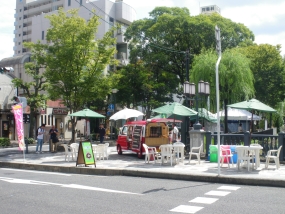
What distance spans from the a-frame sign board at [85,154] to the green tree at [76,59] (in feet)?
27.4

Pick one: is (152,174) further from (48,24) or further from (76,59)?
(48,24)

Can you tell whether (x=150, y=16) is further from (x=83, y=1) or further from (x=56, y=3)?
(x=56, y=3)

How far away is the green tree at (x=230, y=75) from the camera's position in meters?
25.8

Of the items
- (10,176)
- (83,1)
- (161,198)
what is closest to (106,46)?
(10,176)

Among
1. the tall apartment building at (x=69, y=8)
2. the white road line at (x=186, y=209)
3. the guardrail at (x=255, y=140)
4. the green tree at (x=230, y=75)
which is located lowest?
the white road line at (x=186, y=209)

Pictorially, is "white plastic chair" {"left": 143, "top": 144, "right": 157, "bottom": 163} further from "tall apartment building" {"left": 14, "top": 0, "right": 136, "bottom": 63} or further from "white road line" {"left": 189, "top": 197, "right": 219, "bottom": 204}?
"tall apartment building" {"left": 14, "top": 0, "right": 136, "bottom": 63}

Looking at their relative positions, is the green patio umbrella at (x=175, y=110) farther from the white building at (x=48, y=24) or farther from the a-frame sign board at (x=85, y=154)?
the white building at (x=48, y=24)

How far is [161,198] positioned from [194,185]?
2314 millimetres

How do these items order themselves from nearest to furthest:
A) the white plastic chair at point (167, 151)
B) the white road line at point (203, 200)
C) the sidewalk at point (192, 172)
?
the white road line at point (203, 200) < the sidewalk at point (192, 172) < the white plastic chair at point (167, 151)

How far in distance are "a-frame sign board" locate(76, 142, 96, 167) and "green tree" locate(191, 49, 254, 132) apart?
44.0 feet

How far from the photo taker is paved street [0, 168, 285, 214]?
25.8 ft

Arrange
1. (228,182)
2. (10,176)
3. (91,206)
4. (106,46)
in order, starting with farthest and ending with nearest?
(106,46), (10,176), (228,182), (91,206)

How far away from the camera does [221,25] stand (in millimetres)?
37312

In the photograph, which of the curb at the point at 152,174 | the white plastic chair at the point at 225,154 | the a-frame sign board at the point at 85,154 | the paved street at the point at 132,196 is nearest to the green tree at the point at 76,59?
the curb at the point at 152,174
